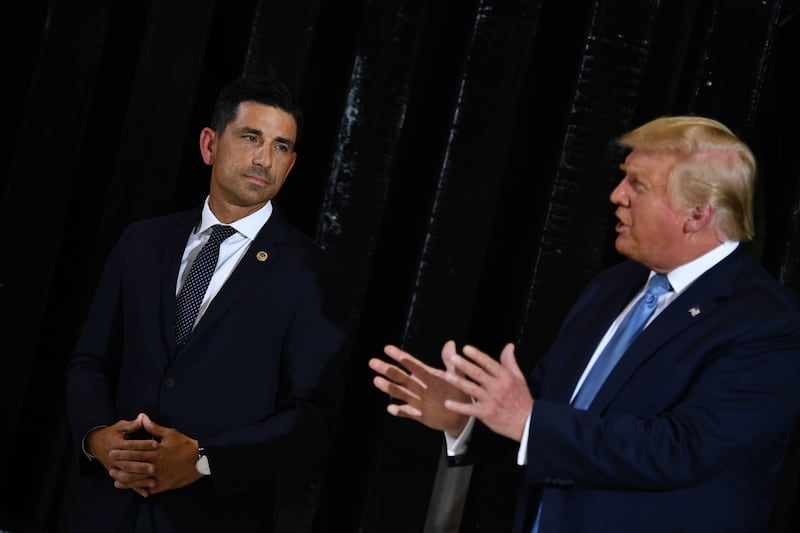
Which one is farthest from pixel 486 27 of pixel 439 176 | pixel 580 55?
pixel 439 176

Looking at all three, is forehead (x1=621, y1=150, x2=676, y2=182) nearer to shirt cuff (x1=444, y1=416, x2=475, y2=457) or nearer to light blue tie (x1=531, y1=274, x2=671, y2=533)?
light blue tie (x1=531, y1=274, x2=671, y2=533)

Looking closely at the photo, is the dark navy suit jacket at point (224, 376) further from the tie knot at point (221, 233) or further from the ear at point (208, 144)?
the ear at point (208, 144)

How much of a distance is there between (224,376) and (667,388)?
0.86m

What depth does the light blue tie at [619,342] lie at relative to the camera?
182 cm

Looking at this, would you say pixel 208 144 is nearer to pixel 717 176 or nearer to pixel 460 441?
pixel 460 441

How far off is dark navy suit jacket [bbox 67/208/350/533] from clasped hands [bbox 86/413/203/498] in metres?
0.05

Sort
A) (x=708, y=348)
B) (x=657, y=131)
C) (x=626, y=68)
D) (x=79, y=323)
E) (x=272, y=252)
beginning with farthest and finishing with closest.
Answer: (x=79, y=323) → (x=626, y=68) → (x=272, y=252) → (x=657, y=131) → (x=708, y=348)

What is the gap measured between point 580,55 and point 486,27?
0.28 meters

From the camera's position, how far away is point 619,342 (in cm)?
183

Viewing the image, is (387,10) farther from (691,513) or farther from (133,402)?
(691,513)

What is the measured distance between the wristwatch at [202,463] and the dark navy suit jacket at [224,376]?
0.01 m

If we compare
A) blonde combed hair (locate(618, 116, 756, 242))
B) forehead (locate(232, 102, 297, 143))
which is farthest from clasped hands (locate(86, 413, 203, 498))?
blonde combed hair (locate(618, 116, 756, 242))

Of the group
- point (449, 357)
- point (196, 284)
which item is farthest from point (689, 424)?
point (196, 284)

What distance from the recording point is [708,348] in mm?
1676
